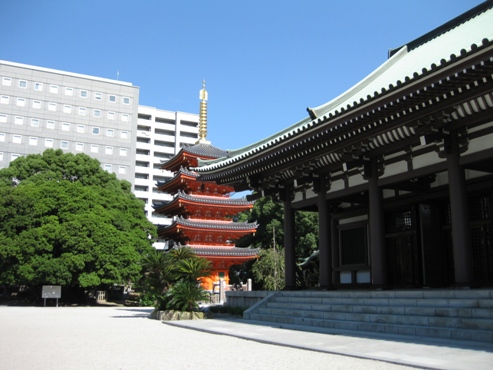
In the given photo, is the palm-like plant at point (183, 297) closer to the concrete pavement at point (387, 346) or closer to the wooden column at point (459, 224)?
the concrete pavement at point (387, 346)

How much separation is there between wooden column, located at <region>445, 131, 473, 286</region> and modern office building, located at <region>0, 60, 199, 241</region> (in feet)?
183

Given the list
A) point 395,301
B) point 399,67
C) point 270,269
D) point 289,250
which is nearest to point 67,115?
point 270,269

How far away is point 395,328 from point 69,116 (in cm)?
6692

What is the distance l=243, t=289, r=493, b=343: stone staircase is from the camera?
884 cm

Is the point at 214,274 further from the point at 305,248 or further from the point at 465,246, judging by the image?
the point at 465,246

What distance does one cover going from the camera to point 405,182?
44.4 feet

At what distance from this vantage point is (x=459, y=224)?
1039cm

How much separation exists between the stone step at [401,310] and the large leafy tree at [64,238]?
18550 millimetres

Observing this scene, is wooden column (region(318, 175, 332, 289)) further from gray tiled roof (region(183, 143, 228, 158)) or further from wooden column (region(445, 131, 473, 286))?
gray tiled roof (region(183, 143, 228, 158))

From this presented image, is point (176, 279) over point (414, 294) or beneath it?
over

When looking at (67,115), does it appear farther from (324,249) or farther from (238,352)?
(238,352)

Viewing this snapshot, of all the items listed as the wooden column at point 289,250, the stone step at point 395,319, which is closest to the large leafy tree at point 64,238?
the wooden column at point 289,250

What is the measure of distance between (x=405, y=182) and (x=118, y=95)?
65.1 metres

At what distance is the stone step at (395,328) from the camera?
8.41 m
